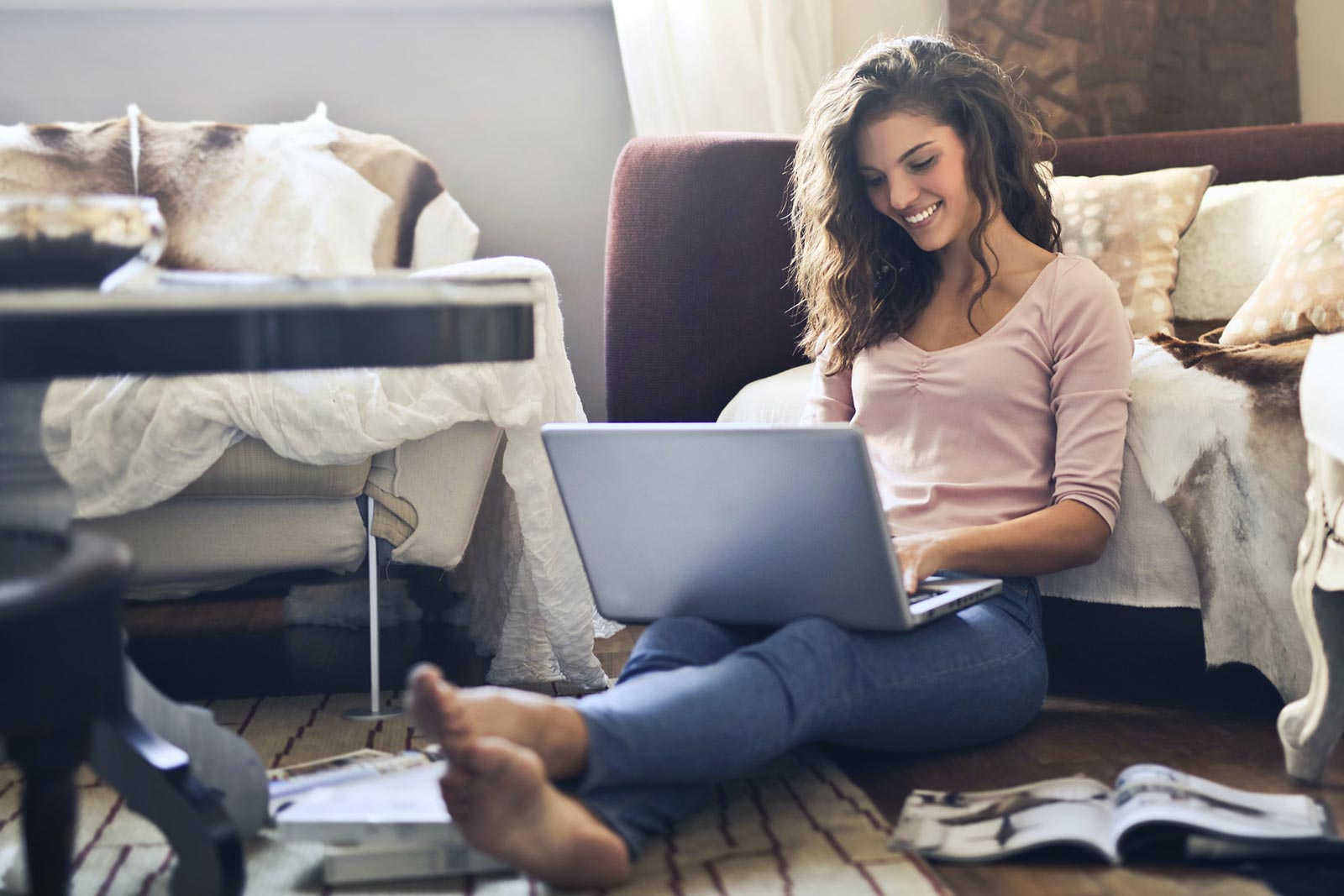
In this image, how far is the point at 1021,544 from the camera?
1.21 metres

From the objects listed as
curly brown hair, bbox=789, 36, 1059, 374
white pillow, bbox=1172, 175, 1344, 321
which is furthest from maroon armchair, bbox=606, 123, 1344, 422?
white pillow, bbox=1172, 175, 1344, 321

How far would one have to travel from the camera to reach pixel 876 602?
108 centimetres

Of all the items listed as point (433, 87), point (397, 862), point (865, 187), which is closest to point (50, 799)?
point (397, 862)

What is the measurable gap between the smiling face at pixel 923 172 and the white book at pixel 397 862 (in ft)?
2.53

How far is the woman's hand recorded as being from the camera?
1137mm

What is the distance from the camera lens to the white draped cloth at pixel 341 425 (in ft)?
4.78

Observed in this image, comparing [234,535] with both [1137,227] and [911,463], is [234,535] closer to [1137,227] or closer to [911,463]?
[911,463]

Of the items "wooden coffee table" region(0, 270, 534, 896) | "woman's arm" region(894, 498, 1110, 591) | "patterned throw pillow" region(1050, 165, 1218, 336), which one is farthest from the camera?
"patterned throw pillow" region(1050, 165, 1218, 336)

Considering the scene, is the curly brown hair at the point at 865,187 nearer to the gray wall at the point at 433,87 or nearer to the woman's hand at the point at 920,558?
the woman's hand at the point at 920,558

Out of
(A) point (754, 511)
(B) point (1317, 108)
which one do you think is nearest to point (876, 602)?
(A) point (754, 511)

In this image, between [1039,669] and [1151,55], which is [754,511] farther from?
[1151,55]

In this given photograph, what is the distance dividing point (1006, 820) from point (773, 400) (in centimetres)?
77

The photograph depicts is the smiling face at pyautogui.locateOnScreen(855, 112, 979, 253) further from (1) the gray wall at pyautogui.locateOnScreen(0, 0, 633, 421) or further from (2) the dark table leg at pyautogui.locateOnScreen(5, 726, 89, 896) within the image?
(1) the gray wall at pyautogui.locateOnScreen(0, 0, 633, 421)

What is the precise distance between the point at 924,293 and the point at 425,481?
63 cm
